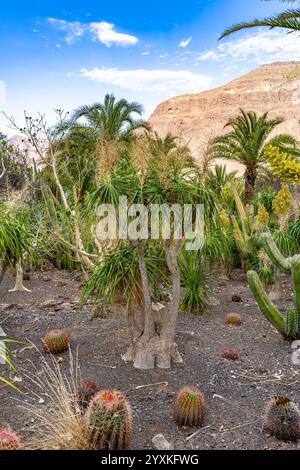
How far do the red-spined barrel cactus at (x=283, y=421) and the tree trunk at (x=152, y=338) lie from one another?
176cm

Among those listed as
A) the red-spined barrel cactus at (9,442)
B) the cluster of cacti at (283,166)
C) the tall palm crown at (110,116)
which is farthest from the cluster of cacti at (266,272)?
the tall palm crown at (110,116)

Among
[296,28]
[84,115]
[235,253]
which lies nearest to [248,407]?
[296,28]

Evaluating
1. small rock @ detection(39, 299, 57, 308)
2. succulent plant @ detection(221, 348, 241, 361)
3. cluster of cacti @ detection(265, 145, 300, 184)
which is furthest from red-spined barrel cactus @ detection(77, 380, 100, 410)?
small rock @ detection(39, 299, 57, 308)

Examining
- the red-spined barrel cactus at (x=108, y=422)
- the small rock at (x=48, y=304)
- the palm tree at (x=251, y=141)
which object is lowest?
the small rock at (x=48, y=304)

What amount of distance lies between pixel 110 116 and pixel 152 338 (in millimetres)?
13564

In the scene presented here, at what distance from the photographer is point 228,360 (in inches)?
226

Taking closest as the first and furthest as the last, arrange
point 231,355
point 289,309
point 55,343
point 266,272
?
point 231,355 < point 55,343 < point 289,309 < point 266,272

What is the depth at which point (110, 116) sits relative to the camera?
17578 millimetres

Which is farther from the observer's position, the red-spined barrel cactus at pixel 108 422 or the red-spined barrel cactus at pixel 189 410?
the red-spined barrel cactus at pixel 189 410

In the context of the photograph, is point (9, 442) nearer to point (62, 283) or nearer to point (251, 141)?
point (62, 283)

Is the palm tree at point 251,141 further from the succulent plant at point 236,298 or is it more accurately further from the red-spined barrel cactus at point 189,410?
the red-spined barrel cactus at point 189,410

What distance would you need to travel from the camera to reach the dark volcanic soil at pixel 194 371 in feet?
13.2

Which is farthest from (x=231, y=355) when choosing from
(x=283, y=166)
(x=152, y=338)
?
(x=283, y=166)
